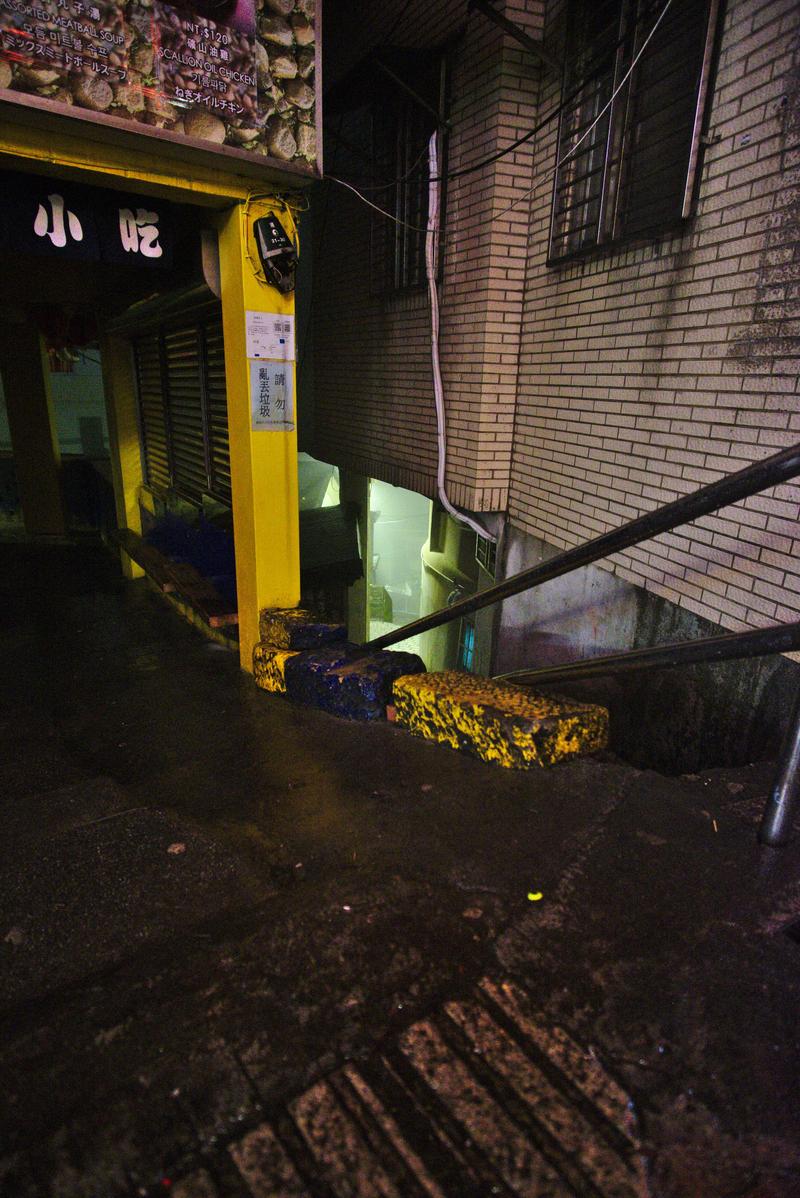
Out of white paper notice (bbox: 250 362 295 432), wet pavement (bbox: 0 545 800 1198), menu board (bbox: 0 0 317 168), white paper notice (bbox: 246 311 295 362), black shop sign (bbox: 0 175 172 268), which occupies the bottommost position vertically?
wet pavement (bbox: 0 545 800 1198)

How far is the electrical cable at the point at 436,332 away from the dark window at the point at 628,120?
5.04 feet

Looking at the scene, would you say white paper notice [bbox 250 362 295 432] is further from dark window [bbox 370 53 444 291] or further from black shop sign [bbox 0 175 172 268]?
dark window [bbox 370 53 444 291]

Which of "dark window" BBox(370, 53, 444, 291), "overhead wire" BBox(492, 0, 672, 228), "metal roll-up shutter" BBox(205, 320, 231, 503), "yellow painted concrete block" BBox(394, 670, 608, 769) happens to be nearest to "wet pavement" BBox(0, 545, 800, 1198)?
"yellow painted concrete block" BBox(394, 670, 608, 769)

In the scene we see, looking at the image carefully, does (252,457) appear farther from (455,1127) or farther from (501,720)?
(455,1127)

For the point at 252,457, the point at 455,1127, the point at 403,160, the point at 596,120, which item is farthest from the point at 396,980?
the point at 403,160

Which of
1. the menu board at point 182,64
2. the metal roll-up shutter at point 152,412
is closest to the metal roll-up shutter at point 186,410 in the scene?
the metal roll-up shutter at point 152,412

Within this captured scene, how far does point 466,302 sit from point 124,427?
5.02 metres

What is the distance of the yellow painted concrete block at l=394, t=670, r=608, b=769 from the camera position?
10.8 ft

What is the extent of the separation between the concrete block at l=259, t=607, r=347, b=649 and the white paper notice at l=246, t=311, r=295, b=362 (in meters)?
2.02

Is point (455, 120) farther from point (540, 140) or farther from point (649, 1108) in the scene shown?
point (649, 1108)

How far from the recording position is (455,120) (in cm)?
639

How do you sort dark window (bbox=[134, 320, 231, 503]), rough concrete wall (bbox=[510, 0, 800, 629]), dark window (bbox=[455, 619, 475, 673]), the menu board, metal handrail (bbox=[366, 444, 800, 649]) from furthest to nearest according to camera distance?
dark window (bbox=[455, 619, 475, 673]) → dark window (bbox=[134, 320, 231, 503]) → rough concrete wall (bbox=[510, 0, 800, 629]) → the menu board → metal handrail (bbox=[366, 444, 800, 649])

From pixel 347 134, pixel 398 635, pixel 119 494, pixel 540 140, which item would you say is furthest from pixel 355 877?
pixel 347 134

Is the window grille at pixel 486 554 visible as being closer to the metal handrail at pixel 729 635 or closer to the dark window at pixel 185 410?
the dark window at pixel 185 410
